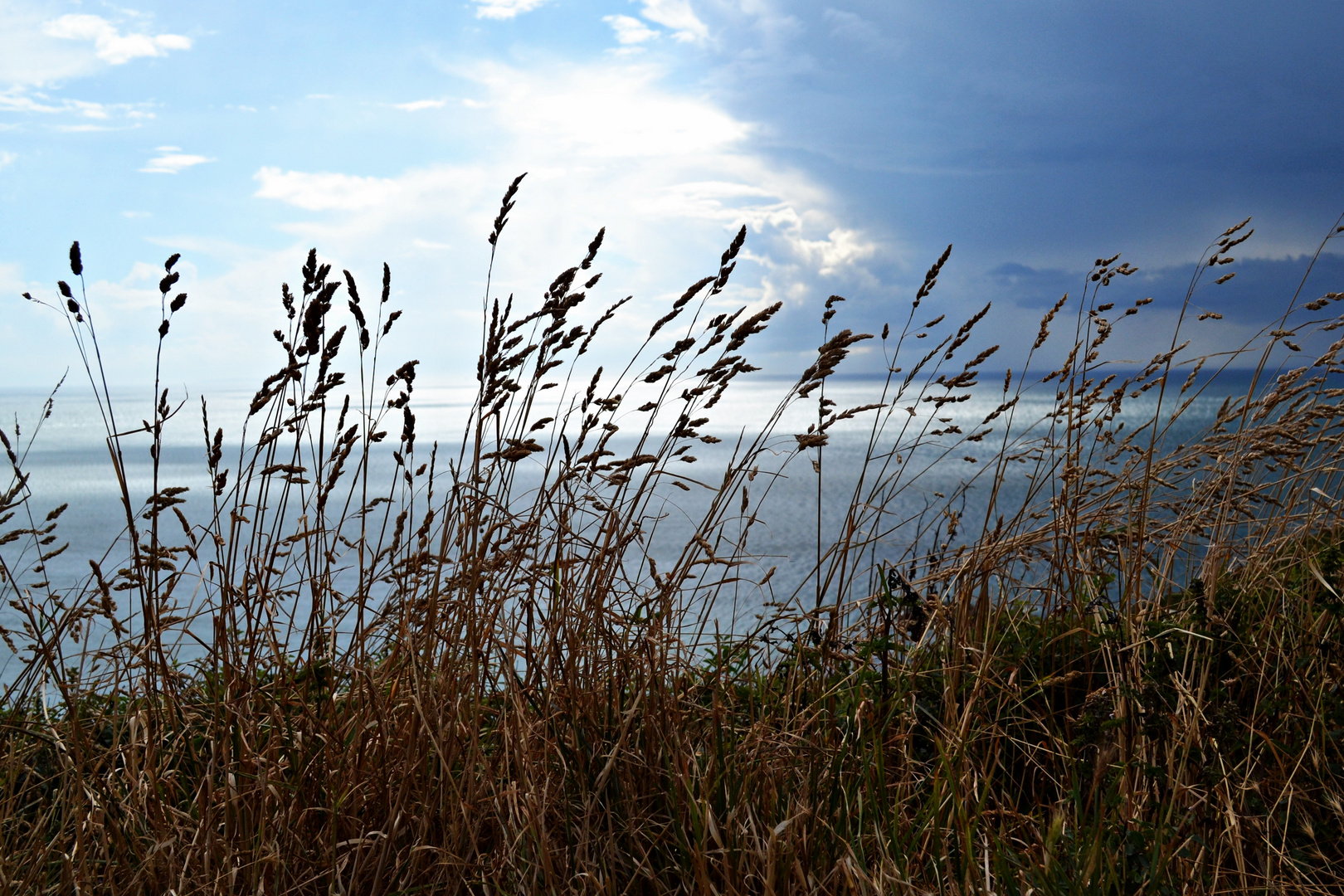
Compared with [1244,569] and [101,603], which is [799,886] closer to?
[101,603]

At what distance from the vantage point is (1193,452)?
2.79m

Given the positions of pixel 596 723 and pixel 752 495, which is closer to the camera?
pixel 596 723

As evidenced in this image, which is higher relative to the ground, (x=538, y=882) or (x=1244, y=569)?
(x=1244, y=569)

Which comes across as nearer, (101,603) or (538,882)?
(538,882)

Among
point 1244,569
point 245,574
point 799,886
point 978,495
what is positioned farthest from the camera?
point 978,495

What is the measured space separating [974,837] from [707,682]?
615mm

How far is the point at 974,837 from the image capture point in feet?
5.42

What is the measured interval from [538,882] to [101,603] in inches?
47.4

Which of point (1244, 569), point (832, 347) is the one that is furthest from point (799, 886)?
point (1244, 569)

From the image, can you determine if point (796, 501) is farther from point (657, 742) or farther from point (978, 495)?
point (657, 742)

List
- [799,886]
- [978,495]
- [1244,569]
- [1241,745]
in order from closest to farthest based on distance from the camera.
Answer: [799,886] < [1241,745] < [1244,569] < [978,495]

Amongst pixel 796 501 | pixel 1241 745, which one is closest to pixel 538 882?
pixel 1241 745

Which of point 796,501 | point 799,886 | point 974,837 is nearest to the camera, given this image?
point 799,886

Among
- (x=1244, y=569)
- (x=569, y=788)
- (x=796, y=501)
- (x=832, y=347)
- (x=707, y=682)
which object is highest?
(x=832, y=347)
